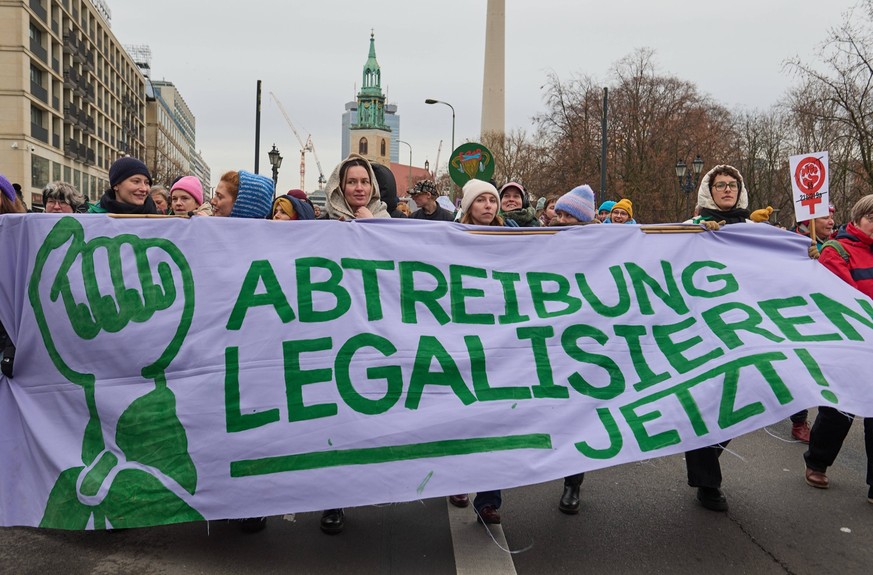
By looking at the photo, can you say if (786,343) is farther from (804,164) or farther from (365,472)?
(365,472)

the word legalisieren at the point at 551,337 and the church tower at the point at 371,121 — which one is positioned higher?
the church tower at the point at 371,121

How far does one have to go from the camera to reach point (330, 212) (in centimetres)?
457

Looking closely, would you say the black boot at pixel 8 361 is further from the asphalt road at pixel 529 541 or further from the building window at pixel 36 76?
the building window at pixel 36 76

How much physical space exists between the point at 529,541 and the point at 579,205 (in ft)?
7.23

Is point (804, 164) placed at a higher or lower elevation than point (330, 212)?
higher

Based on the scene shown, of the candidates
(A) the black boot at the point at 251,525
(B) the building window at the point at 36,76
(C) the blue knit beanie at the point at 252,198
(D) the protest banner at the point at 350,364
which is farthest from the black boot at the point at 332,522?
(B) the building window at the point at 36,76

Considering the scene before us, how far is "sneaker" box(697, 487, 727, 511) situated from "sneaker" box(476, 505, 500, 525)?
1275mm

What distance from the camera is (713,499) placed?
4.17 metres

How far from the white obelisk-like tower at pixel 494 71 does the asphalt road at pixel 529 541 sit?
5014 cm

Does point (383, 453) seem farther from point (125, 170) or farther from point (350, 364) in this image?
point (125, 170)

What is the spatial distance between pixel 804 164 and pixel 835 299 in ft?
3.31

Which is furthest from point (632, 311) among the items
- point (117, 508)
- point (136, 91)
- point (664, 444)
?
point (136, 91)

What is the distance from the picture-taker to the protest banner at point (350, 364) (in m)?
3.37

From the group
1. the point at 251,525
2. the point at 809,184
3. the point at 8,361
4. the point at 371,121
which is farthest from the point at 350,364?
the point at 371,121
